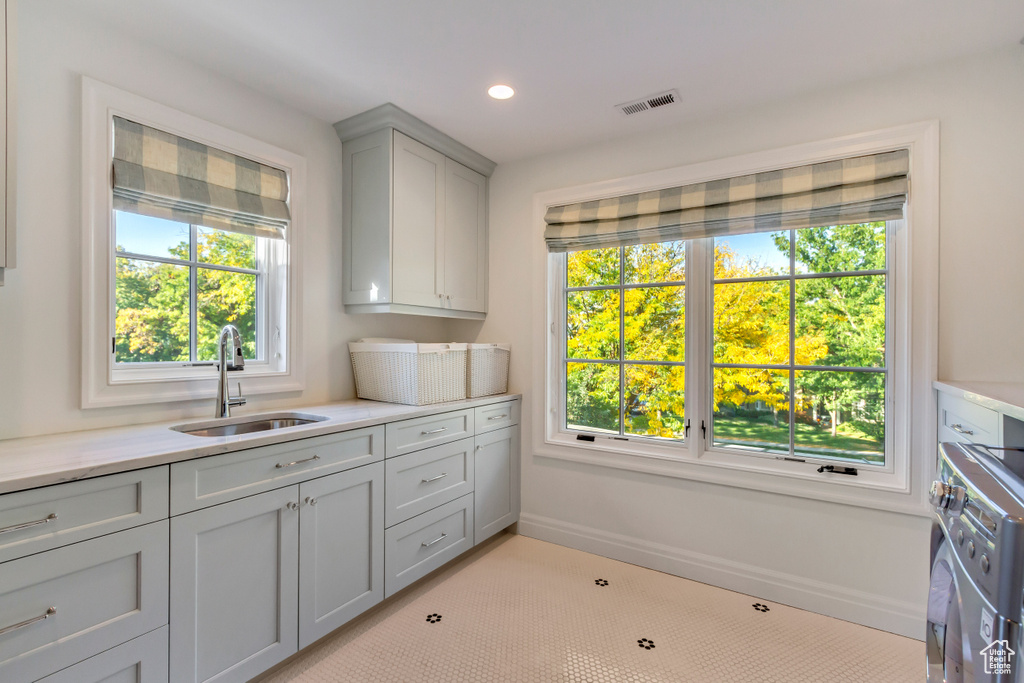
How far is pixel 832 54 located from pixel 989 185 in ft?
2.62

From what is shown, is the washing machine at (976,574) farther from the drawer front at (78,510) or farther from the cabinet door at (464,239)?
the cabinet door at (464,239)

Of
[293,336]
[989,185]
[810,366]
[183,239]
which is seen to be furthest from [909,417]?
[183,239]

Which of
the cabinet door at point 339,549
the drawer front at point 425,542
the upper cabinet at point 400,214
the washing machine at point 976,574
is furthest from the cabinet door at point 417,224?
the washing machine at point 976,574

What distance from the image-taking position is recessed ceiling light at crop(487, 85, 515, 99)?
7.13 ft

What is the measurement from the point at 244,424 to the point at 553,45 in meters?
2.02

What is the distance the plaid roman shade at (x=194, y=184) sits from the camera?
1.82 metres

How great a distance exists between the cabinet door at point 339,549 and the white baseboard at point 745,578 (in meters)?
1.17

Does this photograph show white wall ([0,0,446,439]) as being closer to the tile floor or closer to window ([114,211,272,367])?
window ([114,211,272,367])

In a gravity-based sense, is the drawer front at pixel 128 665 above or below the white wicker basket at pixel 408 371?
below

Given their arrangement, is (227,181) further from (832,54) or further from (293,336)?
(832,54)

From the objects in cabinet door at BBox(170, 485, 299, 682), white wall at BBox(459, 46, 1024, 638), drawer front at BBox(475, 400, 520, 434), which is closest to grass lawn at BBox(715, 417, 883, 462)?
white wall at BBox(459, 46, 1024, 638)

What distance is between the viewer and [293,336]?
238 cm

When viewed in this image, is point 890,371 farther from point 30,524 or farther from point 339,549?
point 30,524

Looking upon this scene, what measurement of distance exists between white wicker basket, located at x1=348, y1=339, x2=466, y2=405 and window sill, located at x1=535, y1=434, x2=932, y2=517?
76cm
